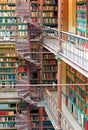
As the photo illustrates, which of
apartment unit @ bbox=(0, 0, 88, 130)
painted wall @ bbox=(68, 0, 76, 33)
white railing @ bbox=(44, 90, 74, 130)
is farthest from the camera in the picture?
painted wall @ bbox=(68, 0, 76, 33)

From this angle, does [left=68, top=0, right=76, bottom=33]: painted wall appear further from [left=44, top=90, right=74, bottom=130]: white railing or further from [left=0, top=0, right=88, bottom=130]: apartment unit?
[left=44, top=90, right=74, bottom=130]: white railing

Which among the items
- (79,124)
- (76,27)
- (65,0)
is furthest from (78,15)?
(79,124)

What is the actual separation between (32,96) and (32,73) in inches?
41.0

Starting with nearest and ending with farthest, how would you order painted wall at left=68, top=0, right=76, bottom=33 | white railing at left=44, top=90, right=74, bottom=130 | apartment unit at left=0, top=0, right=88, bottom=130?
1. white railing at left=44, top=90, right=74, bottom=130
2. apartment unit at left=0, top=0, right=88, bottom=130
3. painted wall at left=68, top=0, right=76, bottom=33

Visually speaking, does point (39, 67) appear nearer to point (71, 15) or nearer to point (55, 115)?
point (71, 15)

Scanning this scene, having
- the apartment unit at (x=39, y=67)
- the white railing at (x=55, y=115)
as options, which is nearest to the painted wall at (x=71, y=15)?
the apartment unit at (x=39, y=67)

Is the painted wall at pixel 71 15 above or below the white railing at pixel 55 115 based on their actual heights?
above

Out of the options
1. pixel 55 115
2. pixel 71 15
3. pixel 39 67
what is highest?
pixel 71 15

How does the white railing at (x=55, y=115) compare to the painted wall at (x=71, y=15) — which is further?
the painted wall at (x=71, y=15)

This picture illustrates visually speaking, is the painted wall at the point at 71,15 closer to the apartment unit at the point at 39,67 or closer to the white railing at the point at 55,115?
the apartment unit at the point at 39,67

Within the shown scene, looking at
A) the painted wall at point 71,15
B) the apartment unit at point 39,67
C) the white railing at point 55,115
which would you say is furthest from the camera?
the painted wall at point 71,15

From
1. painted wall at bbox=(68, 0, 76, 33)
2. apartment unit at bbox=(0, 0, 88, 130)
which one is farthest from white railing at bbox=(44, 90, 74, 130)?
painted wall at bbox=(68, 0, 76, 33)

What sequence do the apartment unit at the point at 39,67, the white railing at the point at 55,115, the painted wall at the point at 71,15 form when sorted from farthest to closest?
1. the painted wall at the point at 71,15
2. the apartment unit at the point at 39,67
3. the white railing at the point at 55,115

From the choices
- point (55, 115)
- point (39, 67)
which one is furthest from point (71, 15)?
point (55, 115)
